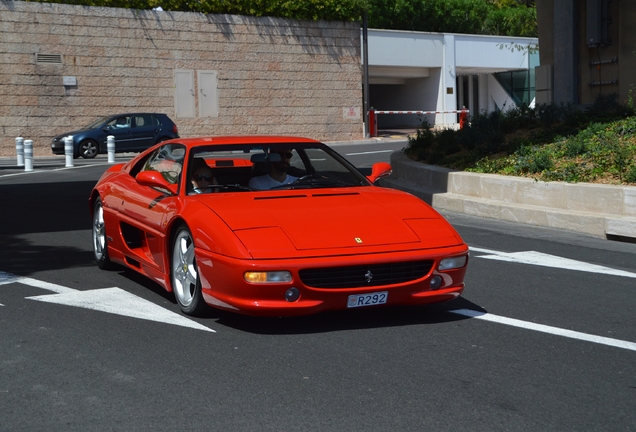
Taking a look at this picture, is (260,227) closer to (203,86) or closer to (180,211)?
(180,211)

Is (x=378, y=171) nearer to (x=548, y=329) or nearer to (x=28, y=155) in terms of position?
(x=548, y=329)

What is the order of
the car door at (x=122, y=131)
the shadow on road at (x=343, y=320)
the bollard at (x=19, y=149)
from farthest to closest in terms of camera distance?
the car door at (x=122, y=131), the bollard at (x=19, y=149), the shadow on road at (x=343, y=320)

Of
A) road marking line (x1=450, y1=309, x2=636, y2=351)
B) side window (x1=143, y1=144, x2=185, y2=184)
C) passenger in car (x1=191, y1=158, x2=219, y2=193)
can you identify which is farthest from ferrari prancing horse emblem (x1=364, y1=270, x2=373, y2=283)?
side window (x1=143, y1=144, x2=185, y2=184)

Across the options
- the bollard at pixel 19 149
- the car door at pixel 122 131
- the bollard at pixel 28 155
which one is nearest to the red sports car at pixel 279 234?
the bollard at pixel 28 155

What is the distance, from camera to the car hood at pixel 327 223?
19.1 ft

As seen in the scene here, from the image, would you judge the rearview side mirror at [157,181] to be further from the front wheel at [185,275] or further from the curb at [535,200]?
the curb at [535,200]

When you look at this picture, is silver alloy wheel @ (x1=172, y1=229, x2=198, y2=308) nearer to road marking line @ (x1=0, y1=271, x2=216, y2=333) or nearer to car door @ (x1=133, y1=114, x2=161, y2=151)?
road marking line @ (x1=0, y1=271, x2=216, y2=333)

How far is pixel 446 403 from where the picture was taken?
449 centimetres

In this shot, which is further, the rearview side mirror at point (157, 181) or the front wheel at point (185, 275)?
the rearview side mirror at point (157, 181)

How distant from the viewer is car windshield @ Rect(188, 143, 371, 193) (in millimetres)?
7043

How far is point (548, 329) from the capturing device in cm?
606

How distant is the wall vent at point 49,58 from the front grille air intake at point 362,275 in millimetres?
29560

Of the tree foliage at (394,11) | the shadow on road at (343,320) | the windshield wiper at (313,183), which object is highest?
the tree foliage at (394,11)

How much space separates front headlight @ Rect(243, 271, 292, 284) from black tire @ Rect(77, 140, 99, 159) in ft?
79.9
